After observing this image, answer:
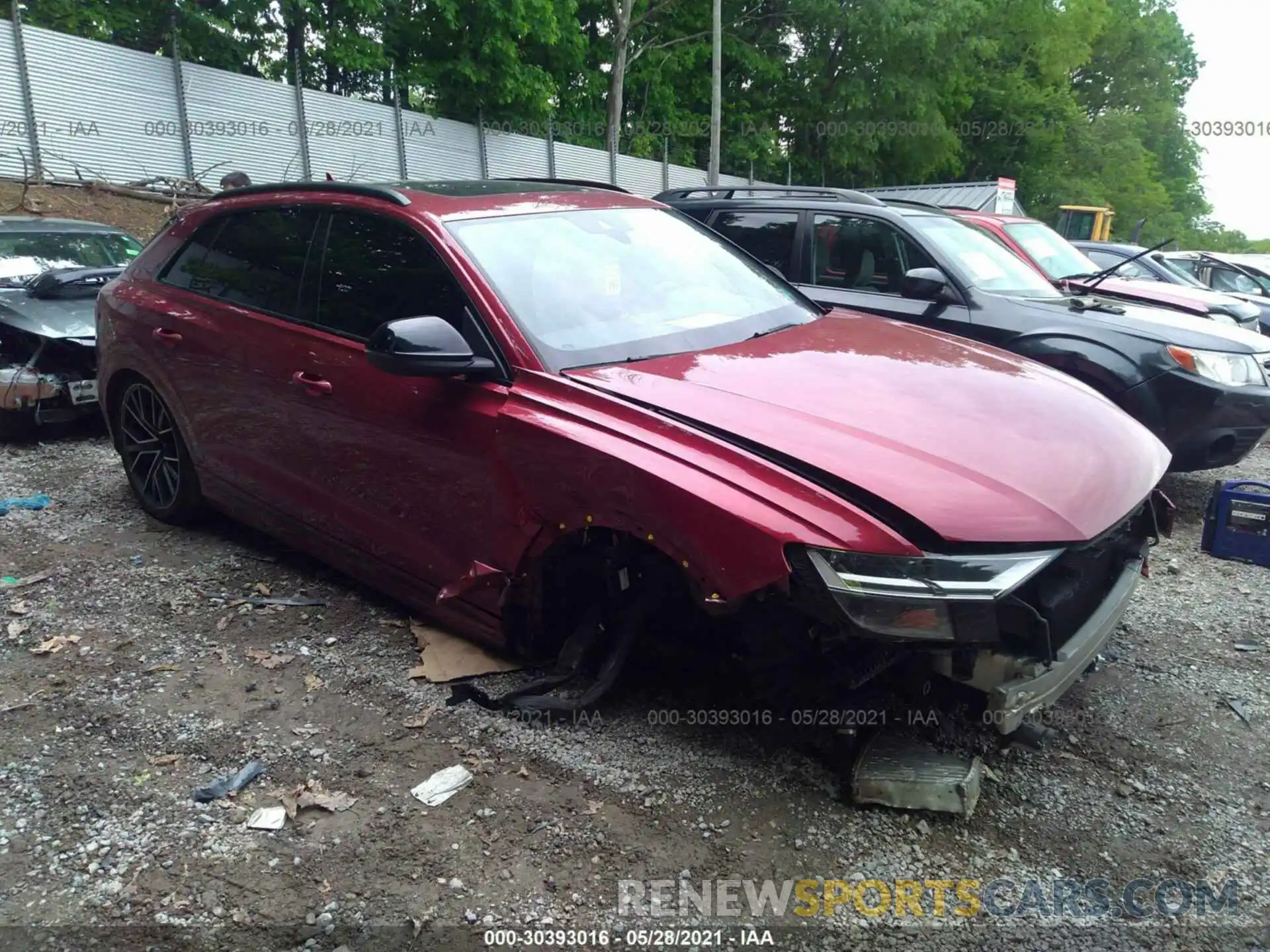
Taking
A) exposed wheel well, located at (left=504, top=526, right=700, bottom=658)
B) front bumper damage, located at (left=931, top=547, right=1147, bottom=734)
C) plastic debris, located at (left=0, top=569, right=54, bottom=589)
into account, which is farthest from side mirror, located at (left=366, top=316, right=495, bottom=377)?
plastic debris, located at (left=0, top=569, right=54, bottom=589)

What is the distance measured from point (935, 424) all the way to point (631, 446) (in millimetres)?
894

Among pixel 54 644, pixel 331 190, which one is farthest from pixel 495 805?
pixel 331 190

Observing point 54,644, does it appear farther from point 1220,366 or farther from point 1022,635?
point 1220,366

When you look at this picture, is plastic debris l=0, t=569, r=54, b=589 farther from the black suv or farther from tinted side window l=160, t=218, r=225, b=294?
the black suv

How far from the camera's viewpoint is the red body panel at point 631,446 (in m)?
2.51

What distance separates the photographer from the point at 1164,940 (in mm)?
2326

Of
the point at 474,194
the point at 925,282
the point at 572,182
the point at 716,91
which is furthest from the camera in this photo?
the point at 716,91

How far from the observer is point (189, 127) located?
57.8ft

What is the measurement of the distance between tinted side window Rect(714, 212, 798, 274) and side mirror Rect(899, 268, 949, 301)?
1.07 meters

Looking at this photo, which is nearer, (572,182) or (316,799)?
(316,799)

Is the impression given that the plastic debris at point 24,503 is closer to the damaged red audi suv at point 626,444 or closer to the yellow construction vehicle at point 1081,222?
the damaged red audi suv at point 626,444

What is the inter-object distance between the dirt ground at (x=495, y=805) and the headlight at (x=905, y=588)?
671 millimetres

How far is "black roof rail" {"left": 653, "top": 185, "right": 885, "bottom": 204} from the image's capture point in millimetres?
6547

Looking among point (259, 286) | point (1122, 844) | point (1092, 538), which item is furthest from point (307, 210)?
point (1122, 844)
